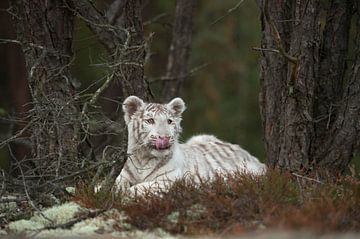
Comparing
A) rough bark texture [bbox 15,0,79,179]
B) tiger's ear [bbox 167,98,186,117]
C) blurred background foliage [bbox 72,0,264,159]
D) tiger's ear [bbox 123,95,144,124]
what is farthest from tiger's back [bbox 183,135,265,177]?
blurred background foliage [bbox 72,0,264,159]

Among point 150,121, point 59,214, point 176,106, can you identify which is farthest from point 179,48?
point 59,214

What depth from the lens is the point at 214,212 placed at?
9.72 metres

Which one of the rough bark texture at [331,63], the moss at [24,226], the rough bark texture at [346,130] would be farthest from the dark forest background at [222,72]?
the moss at [24,226]

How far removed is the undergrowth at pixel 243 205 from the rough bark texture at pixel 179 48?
7.78m

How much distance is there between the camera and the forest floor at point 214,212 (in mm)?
9125

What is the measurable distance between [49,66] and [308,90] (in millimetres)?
3530

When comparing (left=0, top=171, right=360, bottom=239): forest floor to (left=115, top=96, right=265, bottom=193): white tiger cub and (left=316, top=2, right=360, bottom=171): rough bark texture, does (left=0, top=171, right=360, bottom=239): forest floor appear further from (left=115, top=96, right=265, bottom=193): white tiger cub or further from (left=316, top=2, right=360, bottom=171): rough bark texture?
(left=115, top=96, right=265, bottom=193): white tiger cub

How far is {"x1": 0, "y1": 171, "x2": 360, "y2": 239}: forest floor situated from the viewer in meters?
9.12

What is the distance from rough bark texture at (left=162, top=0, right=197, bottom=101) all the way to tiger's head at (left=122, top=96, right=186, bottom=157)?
5416 millimetres

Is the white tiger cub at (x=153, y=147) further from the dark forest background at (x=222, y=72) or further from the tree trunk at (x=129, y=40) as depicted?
the dark forest background at (x=222, y=72)

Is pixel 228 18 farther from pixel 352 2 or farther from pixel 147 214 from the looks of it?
pixel 147 214

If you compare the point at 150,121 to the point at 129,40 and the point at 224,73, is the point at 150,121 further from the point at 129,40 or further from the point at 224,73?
the point at 224,73

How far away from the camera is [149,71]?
84.3 ft

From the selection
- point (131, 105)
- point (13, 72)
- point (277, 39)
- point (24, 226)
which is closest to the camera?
point (24, 226)
